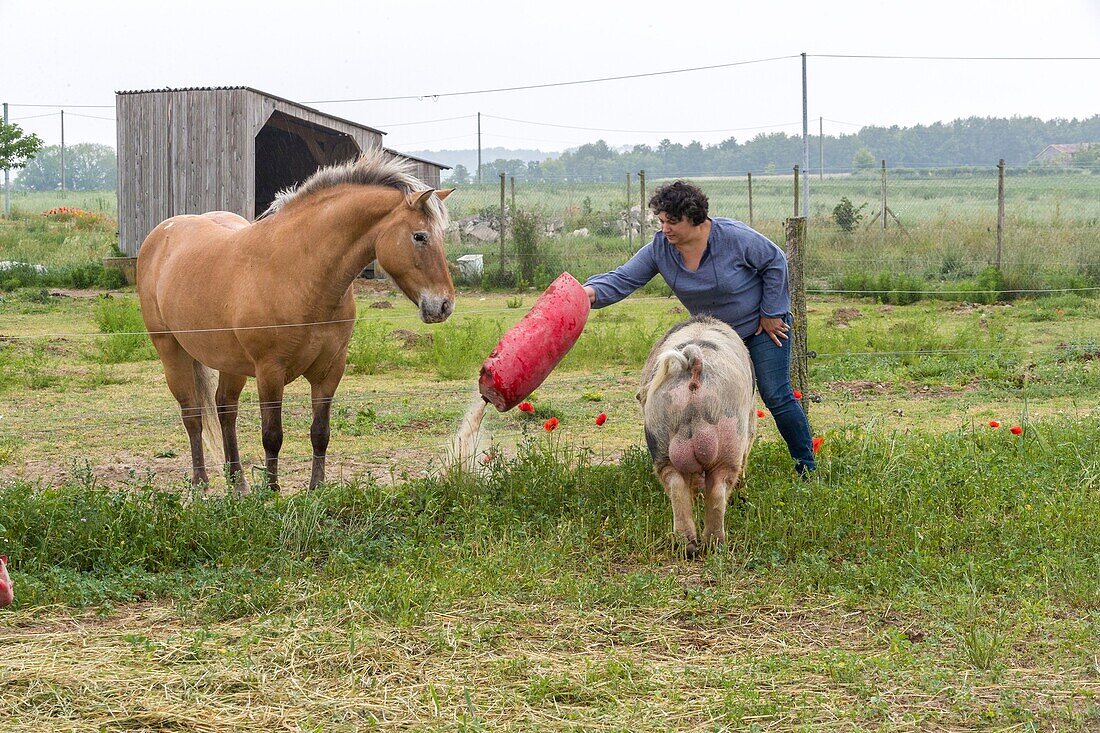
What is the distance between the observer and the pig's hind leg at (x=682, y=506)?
5.13 m

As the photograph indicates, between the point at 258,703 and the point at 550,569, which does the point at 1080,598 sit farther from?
the point at 258,703

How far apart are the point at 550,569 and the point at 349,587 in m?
0.93

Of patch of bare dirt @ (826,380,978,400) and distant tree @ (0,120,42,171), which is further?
distant tree @ (0,120,42,171)

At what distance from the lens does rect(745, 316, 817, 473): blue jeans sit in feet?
20.0

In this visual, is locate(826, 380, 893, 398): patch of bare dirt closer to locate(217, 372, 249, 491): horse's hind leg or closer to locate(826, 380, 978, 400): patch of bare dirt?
locate(826, 380, 978, 400): patch of bare dirt

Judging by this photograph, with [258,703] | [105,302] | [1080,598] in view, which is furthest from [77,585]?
[105,302]

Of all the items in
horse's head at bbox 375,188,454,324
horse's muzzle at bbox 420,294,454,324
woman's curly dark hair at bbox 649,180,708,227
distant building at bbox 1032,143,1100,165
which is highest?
distant building at bbox 1032,143,1100,165

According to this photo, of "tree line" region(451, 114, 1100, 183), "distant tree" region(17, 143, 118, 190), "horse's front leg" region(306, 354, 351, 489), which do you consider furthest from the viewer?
"distant tree" region(17, 143, 118, 190)

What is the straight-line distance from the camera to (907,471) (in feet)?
20.0

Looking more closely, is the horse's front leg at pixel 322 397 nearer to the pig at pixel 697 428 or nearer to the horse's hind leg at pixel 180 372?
the horse's hind leg at pixel 180 372

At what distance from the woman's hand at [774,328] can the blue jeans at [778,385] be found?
3 cm

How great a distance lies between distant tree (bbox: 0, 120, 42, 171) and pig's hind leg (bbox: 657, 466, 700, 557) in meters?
25.7

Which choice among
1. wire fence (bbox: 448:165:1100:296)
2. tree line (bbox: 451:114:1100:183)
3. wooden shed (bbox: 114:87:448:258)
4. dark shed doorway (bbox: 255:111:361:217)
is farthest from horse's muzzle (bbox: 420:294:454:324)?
tree line (bbox: 451:114:1100:183)

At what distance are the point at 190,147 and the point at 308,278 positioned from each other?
14284 mm
